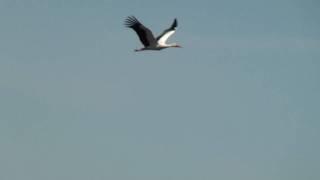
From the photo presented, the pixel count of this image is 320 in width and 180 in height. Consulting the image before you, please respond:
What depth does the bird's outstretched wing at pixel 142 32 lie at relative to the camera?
Answer: 65500mm

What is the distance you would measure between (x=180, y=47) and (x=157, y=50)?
2393mm

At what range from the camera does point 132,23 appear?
65.5 m

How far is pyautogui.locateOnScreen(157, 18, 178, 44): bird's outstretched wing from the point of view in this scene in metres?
70.3

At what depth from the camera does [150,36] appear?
220 ft

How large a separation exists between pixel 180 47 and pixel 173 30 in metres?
1.61

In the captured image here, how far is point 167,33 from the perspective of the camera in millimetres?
71500

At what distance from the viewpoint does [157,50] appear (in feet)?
226

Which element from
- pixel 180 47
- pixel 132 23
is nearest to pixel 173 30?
pixel 180 47

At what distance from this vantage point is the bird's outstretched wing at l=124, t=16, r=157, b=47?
65.5 m

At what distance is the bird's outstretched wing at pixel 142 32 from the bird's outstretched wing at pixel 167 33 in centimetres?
212

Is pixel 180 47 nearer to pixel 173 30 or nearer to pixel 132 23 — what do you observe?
pixel 173 30

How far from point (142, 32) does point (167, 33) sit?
5.42m

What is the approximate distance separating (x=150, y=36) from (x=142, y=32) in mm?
824

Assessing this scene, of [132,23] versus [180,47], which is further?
[180,47]
